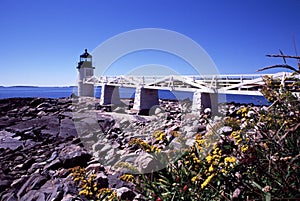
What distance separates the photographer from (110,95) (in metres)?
24.1

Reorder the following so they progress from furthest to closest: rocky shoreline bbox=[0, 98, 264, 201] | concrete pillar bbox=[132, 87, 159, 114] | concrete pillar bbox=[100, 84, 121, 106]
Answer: concrete pillar bbox=[100, 84, 121, 106] < concrete pillar bbox=[132, 87, 159, 114] < rocky shoreline bbox=[0, 98, 264, 201]

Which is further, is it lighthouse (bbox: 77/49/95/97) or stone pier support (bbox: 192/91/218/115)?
lighthouse (bbox: 77/49/95/97)

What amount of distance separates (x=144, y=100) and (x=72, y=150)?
29.6 ft

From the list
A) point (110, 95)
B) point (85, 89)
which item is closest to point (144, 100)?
point (110, 95)

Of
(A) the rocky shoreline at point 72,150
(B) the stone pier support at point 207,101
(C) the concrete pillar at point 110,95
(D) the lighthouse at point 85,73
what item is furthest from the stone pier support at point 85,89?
(B) the stone pier support at point 207,101

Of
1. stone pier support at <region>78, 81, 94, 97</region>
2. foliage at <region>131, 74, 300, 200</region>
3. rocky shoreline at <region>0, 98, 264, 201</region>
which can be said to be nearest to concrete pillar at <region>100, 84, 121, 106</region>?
rocky shoreline at <region>0, 98, 264, 201</region>

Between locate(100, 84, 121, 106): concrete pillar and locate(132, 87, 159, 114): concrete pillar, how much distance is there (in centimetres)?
563

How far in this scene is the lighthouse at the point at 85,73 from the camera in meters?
30.5

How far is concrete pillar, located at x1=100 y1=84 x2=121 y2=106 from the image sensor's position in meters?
23.2

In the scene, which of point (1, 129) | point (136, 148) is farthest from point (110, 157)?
point (1, 129)

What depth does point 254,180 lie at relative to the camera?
243 centimetres

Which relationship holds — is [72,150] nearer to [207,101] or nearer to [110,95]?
[207,101]

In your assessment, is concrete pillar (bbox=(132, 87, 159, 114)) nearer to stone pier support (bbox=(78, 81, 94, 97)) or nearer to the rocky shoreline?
the rocky shoreline

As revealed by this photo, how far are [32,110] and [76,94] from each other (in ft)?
30.2
